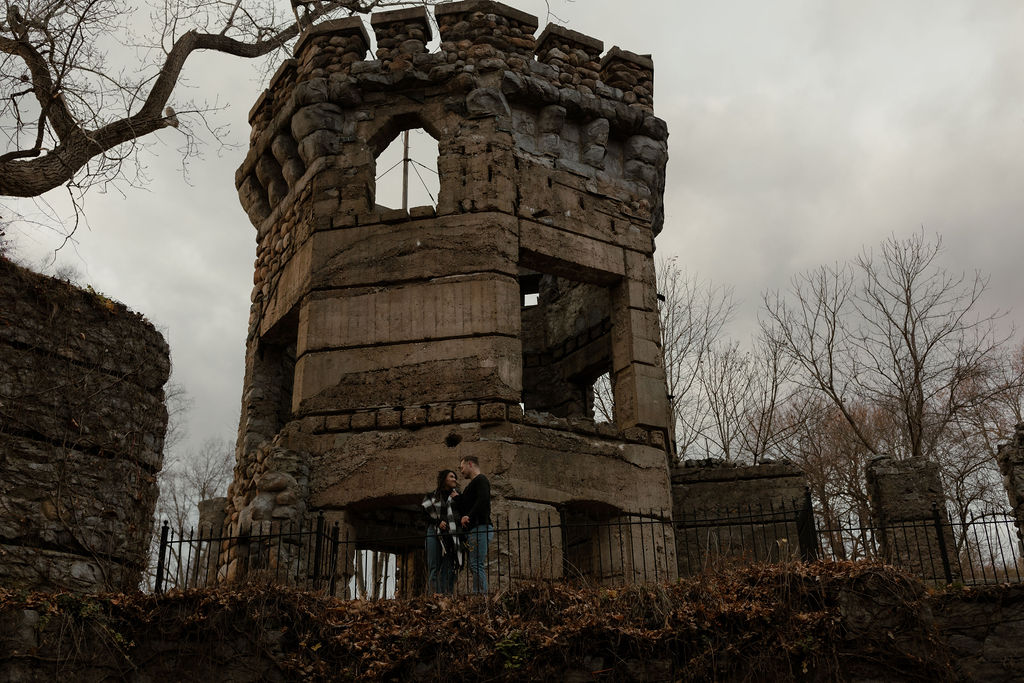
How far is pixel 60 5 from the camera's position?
366 inches

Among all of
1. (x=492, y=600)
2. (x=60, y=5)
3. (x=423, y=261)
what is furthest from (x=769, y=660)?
(x=60, y=5)

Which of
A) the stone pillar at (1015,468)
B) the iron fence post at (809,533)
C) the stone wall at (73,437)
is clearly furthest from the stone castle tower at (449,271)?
the stone pillar at (1015,468)

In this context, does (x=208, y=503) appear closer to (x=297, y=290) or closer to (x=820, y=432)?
(x=297, y=290)

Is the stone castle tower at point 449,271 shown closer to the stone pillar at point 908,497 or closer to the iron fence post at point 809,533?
the iron fence post at point 809,533

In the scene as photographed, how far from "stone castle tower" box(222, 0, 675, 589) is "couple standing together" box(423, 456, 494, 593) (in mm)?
1242

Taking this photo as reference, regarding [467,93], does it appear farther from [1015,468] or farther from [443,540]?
[1015,468]

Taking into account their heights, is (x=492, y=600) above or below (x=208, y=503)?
below

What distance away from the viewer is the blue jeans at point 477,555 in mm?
8211

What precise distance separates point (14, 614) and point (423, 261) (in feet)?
18.3

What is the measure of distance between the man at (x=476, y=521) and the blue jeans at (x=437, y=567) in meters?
0.19

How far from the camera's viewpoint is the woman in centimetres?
841

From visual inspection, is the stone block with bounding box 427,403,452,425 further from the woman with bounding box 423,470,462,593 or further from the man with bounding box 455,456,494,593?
the man with bounding box 455,456,494,593

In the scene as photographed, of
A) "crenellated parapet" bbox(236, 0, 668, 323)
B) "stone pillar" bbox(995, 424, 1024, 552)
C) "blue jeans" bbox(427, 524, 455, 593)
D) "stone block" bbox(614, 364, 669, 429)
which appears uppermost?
"crenellated parapet" bbox(236, 0, 668, 323)

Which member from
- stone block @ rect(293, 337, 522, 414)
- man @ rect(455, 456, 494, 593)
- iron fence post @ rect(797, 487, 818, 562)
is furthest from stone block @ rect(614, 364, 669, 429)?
man @ rect(455, 456, 494, 593)
